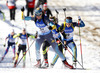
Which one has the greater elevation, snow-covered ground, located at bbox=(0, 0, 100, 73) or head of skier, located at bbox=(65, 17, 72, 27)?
head of skier, located at bbox=(65, 17, 72, 27)

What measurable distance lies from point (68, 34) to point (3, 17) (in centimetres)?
531

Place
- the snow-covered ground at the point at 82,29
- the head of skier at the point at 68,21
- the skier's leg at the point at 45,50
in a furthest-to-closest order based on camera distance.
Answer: the snow-covered ground at the point at 82,29, the skier's leg at the point at 45,50, the head of skier at the point at 68,21

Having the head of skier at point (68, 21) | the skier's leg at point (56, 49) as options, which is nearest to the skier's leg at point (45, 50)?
the skier's leg at point (56, 49)

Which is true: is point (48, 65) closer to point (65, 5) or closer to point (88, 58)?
point (88, 58)

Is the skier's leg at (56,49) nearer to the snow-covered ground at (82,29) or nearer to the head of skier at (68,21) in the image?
the snow-covered ground at (82,29)

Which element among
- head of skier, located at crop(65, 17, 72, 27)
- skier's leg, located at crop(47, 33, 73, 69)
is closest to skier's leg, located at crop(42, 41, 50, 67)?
skier's leg, located at crop(47, 33, 73, 69)

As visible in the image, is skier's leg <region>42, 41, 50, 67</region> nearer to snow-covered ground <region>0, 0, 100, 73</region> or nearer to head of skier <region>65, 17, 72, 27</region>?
snow-covered ground <region>0, 0, 100, 73</region>

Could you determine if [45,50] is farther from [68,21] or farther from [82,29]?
[82,29]

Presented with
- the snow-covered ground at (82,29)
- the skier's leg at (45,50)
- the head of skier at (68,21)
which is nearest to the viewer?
the head of skier at (68,21)

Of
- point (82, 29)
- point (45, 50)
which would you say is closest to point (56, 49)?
point (45, 50)

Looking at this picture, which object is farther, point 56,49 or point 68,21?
point 56,49

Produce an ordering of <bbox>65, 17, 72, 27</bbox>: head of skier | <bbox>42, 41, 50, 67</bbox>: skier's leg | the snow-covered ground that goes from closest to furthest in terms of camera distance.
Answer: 1. <bbox>65, 17, 72, 27</bbox>: head of skier
2. <bbox>42, 41, 50, 67</bbox>: skier's leg
3. the snow-covered ground

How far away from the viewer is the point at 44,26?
8.01 m

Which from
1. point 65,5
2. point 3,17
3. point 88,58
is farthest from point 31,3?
point 88,58
